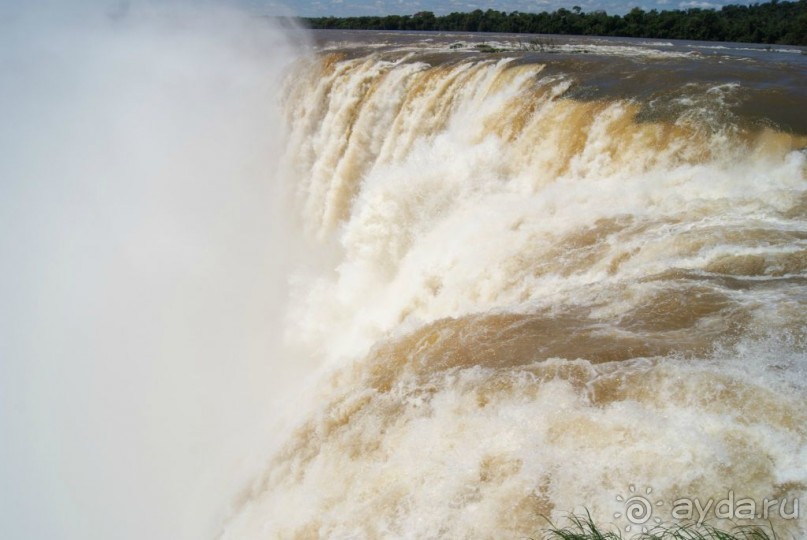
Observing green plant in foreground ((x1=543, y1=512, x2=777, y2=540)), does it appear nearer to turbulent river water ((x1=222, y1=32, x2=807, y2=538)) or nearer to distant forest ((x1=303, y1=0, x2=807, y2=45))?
turbulent river water ((x1=222, y1=32, x2=807, y2=538))

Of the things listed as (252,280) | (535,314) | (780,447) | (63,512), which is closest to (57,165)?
(252,280)

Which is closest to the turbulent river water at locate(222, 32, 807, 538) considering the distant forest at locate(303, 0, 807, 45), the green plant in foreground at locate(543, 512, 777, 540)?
the green plant in foreground at locate(543, 512, 777, 540)

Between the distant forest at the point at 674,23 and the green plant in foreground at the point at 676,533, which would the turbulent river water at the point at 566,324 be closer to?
the green plant in foreground at the point at 676,533

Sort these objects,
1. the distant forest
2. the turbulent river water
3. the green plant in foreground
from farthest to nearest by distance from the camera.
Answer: the distant forest → the turbulent river water → the green plant in foreground

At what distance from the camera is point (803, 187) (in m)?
5.52

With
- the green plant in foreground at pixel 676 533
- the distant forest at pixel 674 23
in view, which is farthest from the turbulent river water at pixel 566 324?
the distant forest at pixel 674 23

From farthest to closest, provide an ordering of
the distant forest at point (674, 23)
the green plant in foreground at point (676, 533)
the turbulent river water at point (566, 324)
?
the distant forest at point (674, 23), the turbulent river water at point (566, 324), the green plant in foreground at point (676, 533)

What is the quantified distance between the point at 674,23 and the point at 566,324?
29160mm

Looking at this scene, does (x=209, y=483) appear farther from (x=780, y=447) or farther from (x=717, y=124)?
(x=717, y=124)

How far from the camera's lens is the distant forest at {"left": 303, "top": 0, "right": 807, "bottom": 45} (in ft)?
80.1

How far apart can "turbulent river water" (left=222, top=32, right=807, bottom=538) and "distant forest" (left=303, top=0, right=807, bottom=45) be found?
1904cm

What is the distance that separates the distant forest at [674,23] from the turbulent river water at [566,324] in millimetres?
19042

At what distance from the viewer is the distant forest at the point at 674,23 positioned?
24406 mm

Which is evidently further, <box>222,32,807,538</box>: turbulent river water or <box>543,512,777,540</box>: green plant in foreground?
<box>222,32,807,538</box>: turbulent river water
